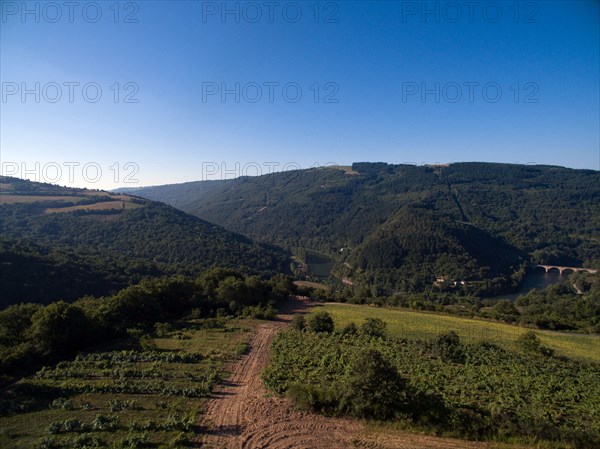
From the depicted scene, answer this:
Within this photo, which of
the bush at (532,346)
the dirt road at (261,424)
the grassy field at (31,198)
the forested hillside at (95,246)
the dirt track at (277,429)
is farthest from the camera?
the grassy field at (31,198)

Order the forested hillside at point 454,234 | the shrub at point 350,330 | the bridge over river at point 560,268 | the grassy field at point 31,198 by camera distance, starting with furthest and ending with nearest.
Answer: the bridge over river at point 560,268 → the forested hillside at point 454,234 → the grassy field at point 31,198 → the shrub at point 350,330

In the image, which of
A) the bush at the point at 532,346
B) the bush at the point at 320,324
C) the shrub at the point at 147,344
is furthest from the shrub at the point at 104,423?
the bush at the point at 532,346

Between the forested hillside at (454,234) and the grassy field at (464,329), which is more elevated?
the forested hillside at (454,234)

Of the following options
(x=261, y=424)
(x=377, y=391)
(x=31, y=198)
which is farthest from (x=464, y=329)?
(x=31, y=198)

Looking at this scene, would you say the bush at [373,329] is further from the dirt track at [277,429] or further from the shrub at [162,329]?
the shrub at [162,329]

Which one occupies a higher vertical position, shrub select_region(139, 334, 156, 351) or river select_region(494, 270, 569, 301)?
shrub select_region(139, 334, 156, 351)

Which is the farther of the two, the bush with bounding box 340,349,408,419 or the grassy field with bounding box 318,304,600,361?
the grassy field with bounding box 318,304,600,361

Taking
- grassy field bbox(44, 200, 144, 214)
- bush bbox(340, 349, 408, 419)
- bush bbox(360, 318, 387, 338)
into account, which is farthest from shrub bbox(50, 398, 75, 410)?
grassy field bbox(44, 200, 144, 214)

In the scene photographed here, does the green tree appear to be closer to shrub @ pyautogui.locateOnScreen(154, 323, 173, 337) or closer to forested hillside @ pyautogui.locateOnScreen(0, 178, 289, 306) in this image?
shrub @ pyautogui.locateOnScreen(154, 323, 173, 337)
